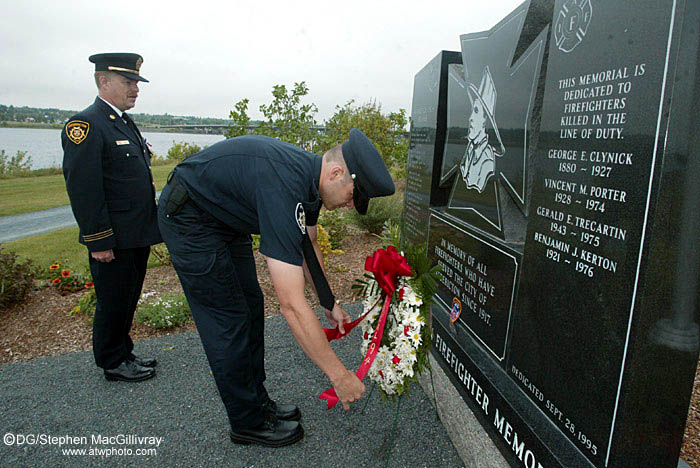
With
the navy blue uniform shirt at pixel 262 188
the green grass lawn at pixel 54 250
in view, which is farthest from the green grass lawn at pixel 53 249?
the navy blue uniform shirt at pixel 262 188

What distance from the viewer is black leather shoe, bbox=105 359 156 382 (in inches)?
128

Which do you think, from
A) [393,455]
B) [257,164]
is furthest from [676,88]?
[393,455]

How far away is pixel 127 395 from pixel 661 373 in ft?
10.6

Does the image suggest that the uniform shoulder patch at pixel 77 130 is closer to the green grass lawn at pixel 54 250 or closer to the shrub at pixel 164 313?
the shrub at pixel 164 313

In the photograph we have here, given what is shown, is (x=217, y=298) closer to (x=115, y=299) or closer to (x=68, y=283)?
(x=115, y=299)

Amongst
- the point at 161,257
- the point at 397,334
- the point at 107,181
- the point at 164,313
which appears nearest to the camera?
the point at 397,334

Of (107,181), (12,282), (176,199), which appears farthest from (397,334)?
(12,282)

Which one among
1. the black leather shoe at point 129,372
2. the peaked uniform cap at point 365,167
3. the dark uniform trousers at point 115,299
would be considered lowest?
the black leather shoe at point 129,372

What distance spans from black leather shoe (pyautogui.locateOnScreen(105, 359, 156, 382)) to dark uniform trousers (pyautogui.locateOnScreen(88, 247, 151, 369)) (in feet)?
0.16

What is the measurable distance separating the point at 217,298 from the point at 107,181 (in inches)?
54.7

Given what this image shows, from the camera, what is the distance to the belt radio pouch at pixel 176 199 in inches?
90.6

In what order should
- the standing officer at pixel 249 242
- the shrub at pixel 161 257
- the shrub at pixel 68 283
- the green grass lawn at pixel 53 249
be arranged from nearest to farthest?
the standing officer at pixel 249 242
the shrub at pixel 68 283
the shrub at pixel 161 257
the green grass lawn at pixel 53 249

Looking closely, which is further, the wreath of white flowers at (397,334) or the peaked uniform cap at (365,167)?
the wreath of white flowers at (397,334)

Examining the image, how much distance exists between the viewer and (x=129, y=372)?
327cm
